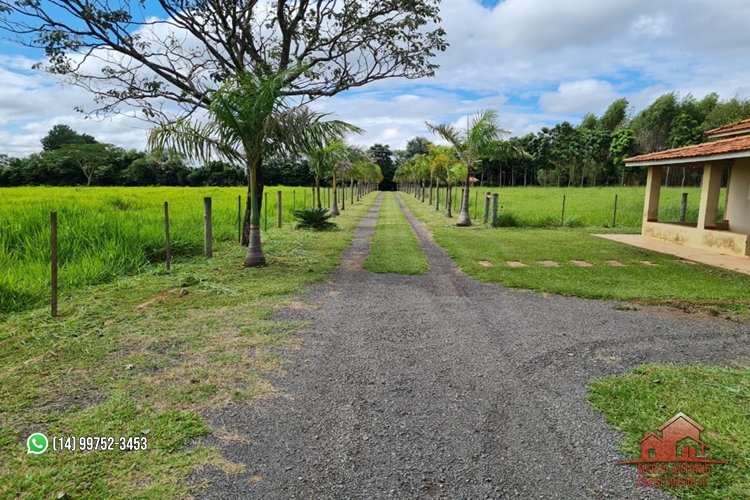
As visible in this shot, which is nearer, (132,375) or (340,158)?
(132,375)

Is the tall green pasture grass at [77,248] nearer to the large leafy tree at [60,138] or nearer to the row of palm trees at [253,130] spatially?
the row of palm trees at [253,130]

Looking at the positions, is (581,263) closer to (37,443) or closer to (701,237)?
(701,237)

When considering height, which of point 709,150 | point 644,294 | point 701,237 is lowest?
point 644,294

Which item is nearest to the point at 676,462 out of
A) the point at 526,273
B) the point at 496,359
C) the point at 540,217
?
the point at 496,359

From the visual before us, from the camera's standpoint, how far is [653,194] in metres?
13.0

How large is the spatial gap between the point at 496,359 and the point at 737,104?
55.5 meters

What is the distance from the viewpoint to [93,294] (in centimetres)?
555

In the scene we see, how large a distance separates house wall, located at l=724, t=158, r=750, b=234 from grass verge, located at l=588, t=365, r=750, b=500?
1034 cm

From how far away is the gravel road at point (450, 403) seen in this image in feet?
7.32

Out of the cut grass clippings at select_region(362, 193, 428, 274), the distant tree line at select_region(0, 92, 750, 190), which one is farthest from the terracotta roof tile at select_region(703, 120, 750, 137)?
the distant tree line at select_region(0, 92, 750, 190)

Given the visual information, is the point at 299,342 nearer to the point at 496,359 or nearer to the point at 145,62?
the point at 496,359

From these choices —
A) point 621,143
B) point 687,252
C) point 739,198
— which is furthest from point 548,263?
point 621,143

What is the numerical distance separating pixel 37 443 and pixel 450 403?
2.41 m

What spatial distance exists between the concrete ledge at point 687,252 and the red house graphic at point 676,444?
6903mm
